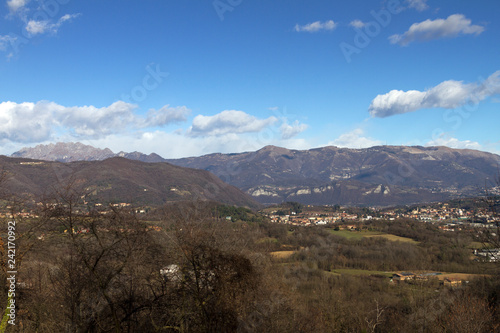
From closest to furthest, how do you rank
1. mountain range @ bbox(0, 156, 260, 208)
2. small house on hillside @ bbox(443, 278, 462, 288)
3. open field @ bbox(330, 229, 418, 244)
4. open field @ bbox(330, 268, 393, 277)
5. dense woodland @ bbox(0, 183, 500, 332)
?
dense woodland @ bbox(0, 183, 500, 332) → small house on hillside @ bbox(443, 278, 462, 288) → open field @ bbox(330, 268, 393, 277) → open field @ bbox(330, 229, 418, 244) → mountain range @ bbox(0, 156, 260, 208)

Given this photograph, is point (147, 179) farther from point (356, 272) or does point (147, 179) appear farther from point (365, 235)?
point (356, 272)

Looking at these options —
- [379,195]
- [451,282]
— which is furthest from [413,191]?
[451,282]

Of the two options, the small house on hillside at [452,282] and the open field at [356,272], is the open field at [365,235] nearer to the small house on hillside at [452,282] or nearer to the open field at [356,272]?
the open field at [356,272]

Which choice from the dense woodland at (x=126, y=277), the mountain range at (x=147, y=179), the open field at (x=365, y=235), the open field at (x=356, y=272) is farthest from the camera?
the mountain range at (x=147, y=179)

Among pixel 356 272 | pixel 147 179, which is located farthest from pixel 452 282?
pixel 147 179

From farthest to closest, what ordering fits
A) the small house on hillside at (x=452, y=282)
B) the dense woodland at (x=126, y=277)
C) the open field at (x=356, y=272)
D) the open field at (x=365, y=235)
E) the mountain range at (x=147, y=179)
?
the mountain range at (x=147, y=179) → the open field at (x=365, y=235) → the open field at (x=356, y=272) → the small house on hillside at (x=452, y=282) → the dense woodland at (x=126, y=277)

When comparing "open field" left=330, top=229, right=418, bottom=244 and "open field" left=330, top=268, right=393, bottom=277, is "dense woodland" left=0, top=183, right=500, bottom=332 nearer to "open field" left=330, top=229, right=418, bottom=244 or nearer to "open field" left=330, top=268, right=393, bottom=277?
"open field" left=330, top=268, right=393, bottom=277

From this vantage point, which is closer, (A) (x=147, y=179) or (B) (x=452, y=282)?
(B) (x=452, y=282)

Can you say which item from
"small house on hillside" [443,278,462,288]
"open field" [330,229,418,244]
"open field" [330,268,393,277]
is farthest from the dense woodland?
"open field" [330,229,418,244]

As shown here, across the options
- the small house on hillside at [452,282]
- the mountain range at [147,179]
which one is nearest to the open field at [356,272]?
the small house on hillside at [452,282]

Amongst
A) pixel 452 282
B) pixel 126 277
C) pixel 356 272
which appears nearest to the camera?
pixel 126 277

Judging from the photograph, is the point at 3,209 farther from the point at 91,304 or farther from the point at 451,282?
the point at 451,282
